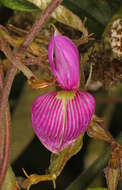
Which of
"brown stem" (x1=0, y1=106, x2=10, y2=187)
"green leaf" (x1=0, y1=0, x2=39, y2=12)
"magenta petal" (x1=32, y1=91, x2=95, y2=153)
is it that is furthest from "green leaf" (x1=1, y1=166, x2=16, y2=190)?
"green leaf" (x1=0, y1=0, x2=39, y2=12)

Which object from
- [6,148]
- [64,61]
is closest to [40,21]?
[64,61]

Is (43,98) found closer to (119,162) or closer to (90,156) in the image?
(119,162)

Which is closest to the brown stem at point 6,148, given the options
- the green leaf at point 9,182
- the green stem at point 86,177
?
the green leaf at point 9,182

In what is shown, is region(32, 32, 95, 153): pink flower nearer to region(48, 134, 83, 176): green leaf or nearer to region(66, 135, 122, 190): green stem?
region(48, 134, 83, 176): green leaf

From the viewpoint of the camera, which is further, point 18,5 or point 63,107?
point 18,5

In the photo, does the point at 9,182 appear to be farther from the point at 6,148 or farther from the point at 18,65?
the point at 18,65
